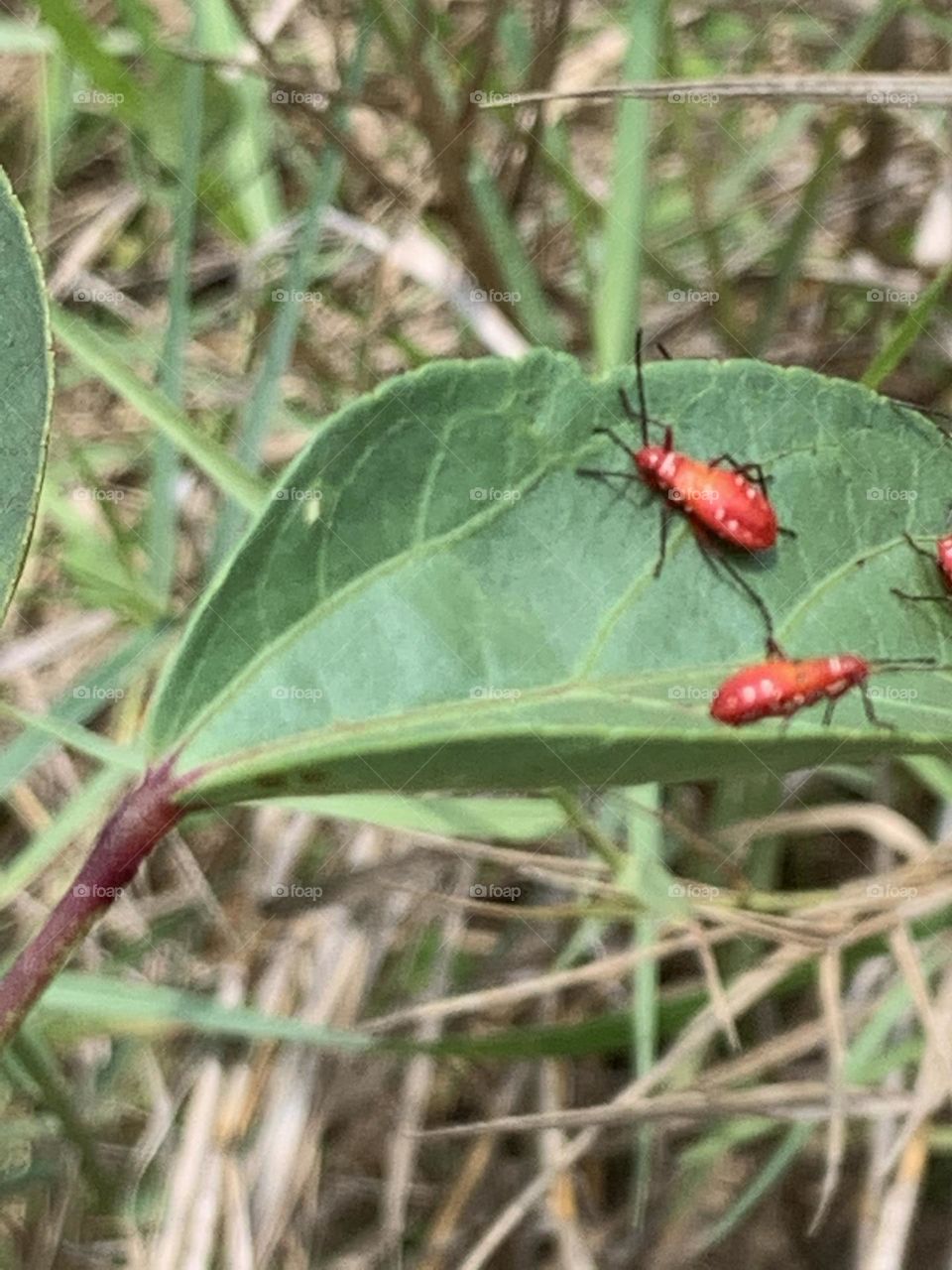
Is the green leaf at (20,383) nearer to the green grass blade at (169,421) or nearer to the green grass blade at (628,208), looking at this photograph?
the green grass blade at (169,421)

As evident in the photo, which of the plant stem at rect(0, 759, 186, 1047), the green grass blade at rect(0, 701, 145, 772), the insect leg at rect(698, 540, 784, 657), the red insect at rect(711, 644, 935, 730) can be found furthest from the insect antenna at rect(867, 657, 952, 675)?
the green grass blade at rect(0, 701, 145, 772)

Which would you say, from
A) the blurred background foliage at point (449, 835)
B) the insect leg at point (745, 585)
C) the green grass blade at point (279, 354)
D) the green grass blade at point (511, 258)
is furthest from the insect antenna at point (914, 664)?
the green grass blade at point (511, 258)

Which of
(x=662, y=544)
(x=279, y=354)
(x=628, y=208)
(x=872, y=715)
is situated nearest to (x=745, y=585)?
(x=662, y=544)

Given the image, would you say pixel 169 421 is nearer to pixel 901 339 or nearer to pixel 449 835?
pixel 449 835

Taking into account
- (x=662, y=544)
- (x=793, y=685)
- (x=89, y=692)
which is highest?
(x=662, y=544)

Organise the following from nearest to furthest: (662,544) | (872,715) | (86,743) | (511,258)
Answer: (872,715), (662,544), (86,743), (511,258)

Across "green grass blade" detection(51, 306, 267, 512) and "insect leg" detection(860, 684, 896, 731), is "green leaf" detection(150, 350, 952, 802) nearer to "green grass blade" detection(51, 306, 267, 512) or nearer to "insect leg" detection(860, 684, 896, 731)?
"insect leg" detection(860, 684, 896, 731)
